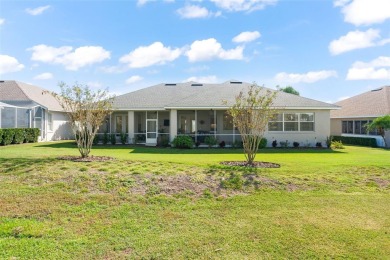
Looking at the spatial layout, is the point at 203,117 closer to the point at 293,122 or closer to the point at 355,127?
the point at 293,122

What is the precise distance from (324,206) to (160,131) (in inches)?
762

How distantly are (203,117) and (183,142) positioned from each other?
518cm

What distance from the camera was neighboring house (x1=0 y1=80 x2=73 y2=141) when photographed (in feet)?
87.3

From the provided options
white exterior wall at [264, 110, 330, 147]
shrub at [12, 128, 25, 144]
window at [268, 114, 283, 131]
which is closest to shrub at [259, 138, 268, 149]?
white exterior wall at [264, 110, 330, 147]

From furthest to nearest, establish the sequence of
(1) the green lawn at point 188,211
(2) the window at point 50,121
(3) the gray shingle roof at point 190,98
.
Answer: (2) the window at point 50,121 → (3) the gray shingle roof at point 190,98 → (1) the green lawn at point 188,211

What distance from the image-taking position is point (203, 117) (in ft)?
85.9

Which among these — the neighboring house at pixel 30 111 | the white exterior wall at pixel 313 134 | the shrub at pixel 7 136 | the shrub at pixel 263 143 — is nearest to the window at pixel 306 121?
the white exterior wall at pixel 313 134

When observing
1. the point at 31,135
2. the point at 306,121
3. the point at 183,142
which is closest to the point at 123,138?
the point at 183,142

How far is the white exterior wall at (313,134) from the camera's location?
23.8 metres

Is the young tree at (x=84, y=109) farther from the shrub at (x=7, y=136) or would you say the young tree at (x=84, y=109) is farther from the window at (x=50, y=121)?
the window at (x=50, y=121)

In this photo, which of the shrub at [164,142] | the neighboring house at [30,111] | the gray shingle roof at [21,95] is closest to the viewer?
the shrub at [164,142]

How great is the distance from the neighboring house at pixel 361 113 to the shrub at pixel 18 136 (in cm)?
2853

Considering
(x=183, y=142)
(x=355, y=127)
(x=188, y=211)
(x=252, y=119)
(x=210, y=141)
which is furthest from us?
(x=355, y=127)

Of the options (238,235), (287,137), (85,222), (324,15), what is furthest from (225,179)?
(287,137)
